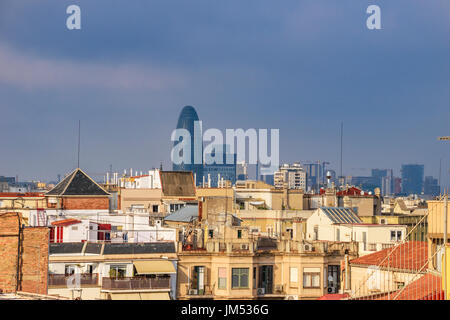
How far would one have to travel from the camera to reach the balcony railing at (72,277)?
2981 centimetres

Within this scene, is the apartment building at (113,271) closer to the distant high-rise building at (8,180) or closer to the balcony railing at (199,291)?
the balcony railing at (199,291)

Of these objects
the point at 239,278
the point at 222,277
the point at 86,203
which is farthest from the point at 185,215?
the point at 222,277

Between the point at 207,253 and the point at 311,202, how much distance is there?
39.1 metres

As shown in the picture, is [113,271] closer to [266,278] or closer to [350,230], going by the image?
[266,278]

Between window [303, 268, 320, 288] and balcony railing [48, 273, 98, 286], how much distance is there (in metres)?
9.72

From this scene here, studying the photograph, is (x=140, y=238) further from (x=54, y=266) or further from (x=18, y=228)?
(x=18, y=228)

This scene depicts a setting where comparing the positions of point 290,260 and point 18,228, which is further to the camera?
point 290,260

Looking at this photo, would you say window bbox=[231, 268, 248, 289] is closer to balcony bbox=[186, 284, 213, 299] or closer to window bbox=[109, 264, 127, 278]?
balcony bbox=[186, 284, 213, 299]

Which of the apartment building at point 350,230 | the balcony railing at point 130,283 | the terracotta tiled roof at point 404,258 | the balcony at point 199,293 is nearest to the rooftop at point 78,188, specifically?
the apartment building at point 350,230

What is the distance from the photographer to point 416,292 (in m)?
15.2

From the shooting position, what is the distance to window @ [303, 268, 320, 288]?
35406mm

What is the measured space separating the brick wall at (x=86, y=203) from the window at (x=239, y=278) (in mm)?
20754

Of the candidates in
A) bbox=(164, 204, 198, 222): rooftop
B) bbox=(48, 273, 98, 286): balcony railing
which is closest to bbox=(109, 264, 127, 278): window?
bbox=(48, 273, 98, 286): balcony railing
